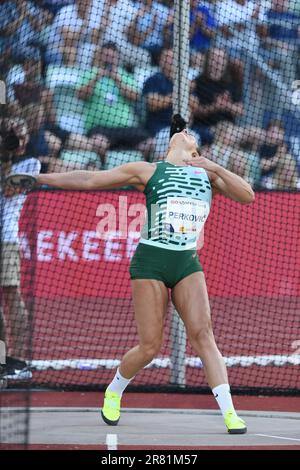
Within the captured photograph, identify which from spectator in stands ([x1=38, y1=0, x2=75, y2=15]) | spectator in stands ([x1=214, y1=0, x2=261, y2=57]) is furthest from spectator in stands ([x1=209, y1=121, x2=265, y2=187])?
spectator in stands ([x1=38, y1=0, x2=75, y2=15])

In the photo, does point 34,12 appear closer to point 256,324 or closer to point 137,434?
point 256,324

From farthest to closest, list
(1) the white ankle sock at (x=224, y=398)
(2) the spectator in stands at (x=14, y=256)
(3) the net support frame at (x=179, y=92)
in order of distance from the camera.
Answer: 1. (3) the net support frame at (x=179, y=92)
2. (2) the spectator in stands at (x=14, y=256)
3. (1) the white ankle sock at (x=224, y=398)

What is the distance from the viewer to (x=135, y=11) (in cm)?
1354

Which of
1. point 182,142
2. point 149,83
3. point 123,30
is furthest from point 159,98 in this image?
point 182,142

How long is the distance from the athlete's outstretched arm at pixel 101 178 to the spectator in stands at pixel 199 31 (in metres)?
5.75

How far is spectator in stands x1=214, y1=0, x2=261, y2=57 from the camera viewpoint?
13.9m

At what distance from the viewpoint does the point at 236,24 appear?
1415 cm

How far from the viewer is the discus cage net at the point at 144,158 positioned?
10.7 meters

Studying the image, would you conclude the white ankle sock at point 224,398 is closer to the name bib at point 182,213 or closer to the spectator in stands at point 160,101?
the name bib at point 182,213

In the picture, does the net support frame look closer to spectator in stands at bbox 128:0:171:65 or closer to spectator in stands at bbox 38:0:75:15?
spectator in stands at bbox 38:0:75:15

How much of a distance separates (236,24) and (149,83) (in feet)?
4.37

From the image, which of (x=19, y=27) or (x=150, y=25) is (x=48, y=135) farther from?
Answer: (x=19, y=27)

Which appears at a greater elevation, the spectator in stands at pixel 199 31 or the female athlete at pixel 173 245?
the spectator in stands at pixel 199 31

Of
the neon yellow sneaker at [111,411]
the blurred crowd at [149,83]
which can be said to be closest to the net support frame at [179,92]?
the neon yellow sneaker at [111,411]
